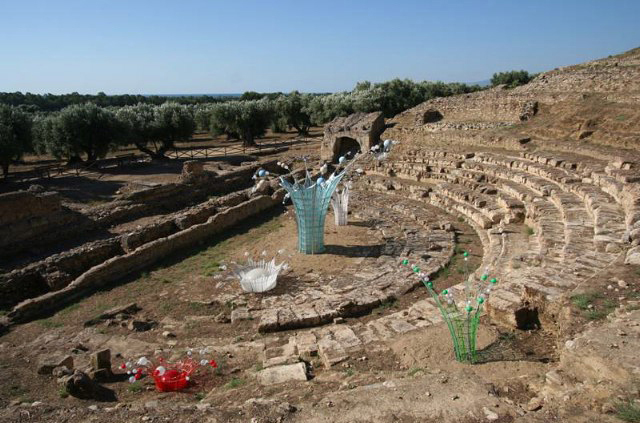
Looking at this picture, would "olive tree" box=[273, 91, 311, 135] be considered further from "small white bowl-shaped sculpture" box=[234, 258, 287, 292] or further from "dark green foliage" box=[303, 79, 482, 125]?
"small white bowl-shaped sculpture" box=[234, 258, 287, 292]

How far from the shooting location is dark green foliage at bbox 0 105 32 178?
24.6 meters

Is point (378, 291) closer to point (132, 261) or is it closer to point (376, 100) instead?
point (132, 261)

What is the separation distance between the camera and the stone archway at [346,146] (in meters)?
28.3

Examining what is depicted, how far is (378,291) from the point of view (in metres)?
10.4

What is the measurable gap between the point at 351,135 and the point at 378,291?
1835 centimetres

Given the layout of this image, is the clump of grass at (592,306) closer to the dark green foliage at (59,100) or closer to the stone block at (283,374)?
the stone block at (283,374)

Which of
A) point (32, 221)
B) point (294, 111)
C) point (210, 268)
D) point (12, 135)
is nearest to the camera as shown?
point (210, 268)

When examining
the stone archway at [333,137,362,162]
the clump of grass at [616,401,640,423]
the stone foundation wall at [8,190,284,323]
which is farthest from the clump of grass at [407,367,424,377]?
the stone archway at [333,137,362,162]

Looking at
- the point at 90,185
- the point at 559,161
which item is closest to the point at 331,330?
the point at 559,161

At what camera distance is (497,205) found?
49.7ft

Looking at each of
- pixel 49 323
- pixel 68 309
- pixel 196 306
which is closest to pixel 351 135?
pixel 196 306

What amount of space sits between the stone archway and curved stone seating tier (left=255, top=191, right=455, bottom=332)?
11744mm

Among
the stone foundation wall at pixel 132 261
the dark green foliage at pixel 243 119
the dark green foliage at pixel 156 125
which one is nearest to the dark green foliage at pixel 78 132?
the dark green foliage at pixel 156 125

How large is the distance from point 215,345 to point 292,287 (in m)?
3.20
